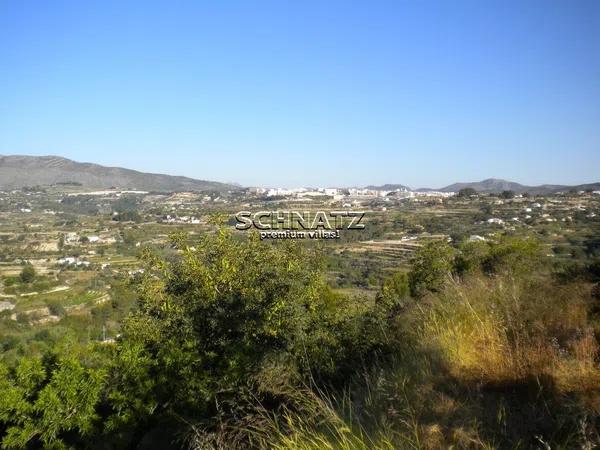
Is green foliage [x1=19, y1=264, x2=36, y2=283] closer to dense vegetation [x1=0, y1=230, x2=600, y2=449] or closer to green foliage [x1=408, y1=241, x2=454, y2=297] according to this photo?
dense vegetation [x1=0, y1=230, x2=600, y2=449]

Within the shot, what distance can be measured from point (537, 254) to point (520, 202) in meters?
47.5

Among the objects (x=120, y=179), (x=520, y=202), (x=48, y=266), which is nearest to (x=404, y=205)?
(x=520, y=202)

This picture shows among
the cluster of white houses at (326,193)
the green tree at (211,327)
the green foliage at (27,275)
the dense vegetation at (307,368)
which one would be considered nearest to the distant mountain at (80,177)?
the cluster of white houses at (326,193)

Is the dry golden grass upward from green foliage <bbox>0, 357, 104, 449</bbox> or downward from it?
upward

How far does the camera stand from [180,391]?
21.5 ft

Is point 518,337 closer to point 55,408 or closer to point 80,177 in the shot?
point 55,408

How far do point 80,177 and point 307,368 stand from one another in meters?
188

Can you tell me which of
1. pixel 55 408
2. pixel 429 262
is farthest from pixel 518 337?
pixel 429 262

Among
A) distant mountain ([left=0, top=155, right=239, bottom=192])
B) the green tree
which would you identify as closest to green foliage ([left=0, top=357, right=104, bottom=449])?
the green tree

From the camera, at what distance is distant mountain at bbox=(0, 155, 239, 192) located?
15375 cm

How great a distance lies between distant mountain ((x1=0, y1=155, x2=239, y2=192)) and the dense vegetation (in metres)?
137

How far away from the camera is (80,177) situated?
559 ft

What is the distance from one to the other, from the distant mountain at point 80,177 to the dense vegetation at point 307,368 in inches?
5406

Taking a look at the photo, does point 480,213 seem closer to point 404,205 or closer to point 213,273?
point 404,205
